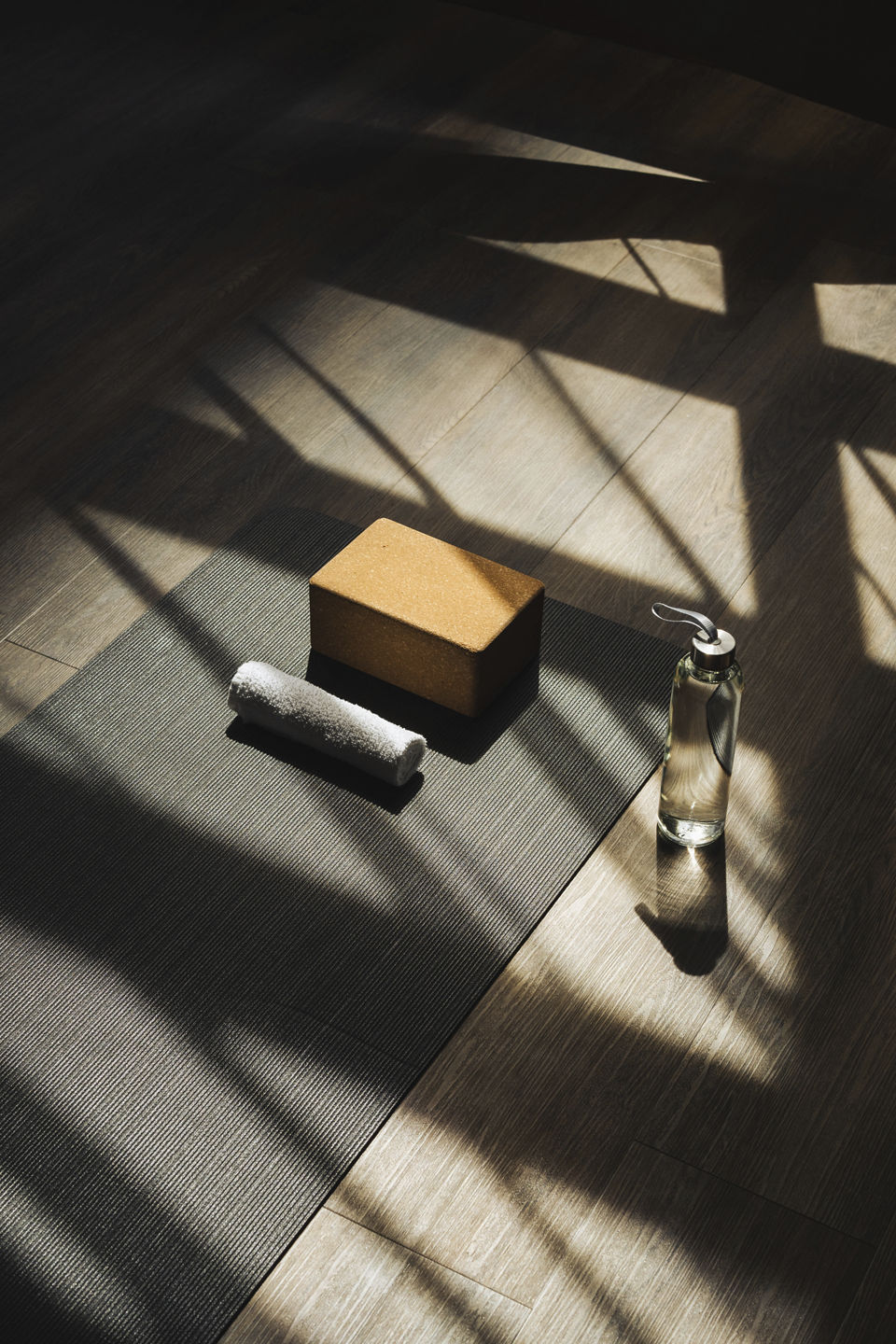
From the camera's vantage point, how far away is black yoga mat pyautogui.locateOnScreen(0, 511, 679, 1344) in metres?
1.36

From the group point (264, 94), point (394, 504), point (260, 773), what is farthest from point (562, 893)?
point (264, 94)

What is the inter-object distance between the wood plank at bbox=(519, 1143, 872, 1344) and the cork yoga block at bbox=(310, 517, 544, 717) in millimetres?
671

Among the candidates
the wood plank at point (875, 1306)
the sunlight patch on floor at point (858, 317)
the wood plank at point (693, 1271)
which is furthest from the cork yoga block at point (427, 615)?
the sunlight patch on floor at point (858, 317)

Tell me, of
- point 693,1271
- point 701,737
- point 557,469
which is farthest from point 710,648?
point 557,469

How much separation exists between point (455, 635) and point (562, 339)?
1116mm

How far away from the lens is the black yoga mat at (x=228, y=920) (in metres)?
1.36

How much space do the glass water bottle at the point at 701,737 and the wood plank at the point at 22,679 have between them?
874mm

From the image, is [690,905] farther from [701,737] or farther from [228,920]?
[228,920]

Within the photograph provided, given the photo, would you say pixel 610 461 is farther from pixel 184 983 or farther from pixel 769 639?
pixel 184 983

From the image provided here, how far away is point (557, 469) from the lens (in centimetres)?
238

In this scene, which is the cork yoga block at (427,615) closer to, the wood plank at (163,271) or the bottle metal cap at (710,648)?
the bottle metal cap at (710,648)

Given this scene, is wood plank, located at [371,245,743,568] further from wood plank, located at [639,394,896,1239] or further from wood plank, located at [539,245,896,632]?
wood plank, located at [639,394,896,1239]

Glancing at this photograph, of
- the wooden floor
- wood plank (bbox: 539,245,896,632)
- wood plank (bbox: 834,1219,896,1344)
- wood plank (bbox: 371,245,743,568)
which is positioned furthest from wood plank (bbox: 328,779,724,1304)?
wood plank (bbox: 371,245,743,568)

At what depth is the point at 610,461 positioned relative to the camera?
240cm
